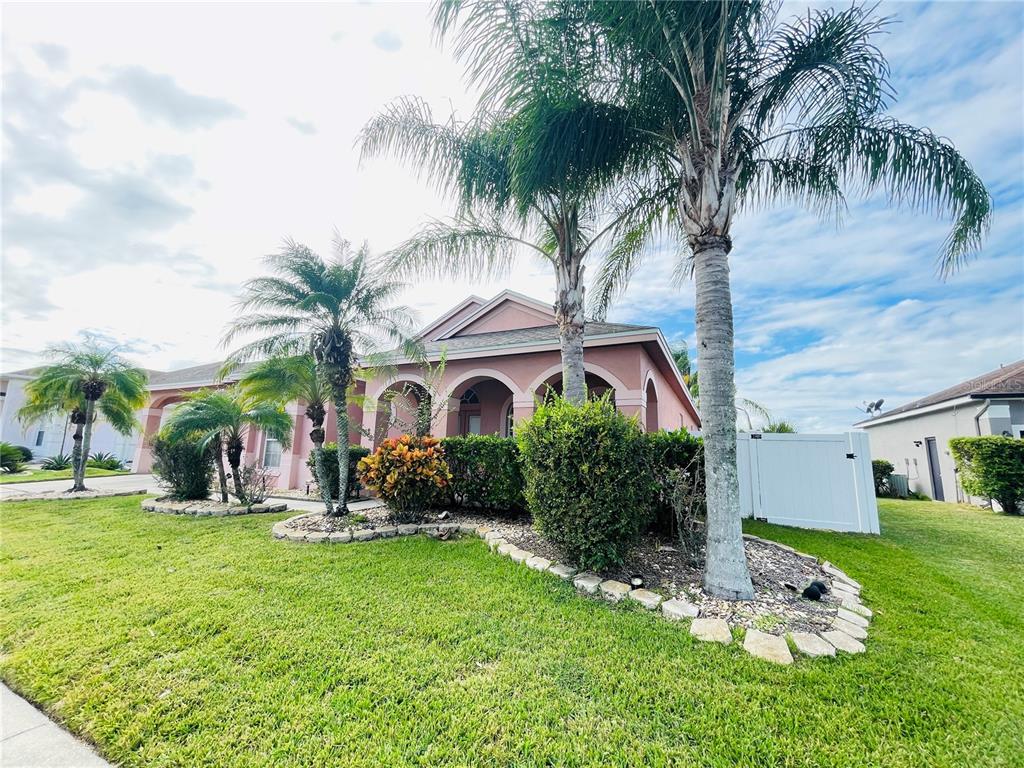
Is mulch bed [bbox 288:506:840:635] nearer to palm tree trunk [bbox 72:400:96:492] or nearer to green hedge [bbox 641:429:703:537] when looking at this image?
green hedge [bbox 641:429:703:537]

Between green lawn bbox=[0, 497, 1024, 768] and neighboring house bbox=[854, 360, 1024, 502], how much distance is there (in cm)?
1183

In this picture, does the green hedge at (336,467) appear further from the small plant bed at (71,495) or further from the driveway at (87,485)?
the small plant bed at (71,495)

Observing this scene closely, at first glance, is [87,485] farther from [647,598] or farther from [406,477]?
[647,598]

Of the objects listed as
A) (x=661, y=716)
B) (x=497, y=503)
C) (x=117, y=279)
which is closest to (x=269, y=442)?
(x=117, y=279)

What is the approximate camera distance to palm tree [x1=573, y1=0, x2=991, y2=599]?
475cm

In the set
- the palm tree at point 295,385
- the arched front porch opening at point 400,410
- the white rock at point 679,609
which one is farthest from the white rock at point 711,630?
Result: the arched front porch opening at point 400,410

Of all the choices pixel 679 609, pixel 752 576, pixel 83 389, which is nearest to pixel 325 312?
pixel 679 609

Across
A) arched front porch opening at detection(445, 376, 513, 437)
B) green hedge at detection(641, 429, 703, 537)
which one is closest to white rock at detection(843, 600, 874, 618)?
green hedge at detection(641, 429, 703, 537)

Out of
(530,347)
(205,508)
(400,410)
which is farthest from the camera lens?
(400,410)

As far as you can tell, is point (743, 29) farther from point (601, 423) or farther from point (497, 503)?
point (497, 503)

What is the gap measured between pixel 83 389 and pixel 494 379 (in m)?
13.4

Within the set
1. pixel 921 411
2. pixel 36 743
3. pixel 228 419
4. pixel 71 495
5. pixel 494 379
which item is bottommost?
pixel 36 743

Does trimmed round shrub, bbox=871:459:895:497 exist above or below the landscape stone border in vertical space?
above

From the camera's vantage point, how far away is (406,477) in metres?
7.91
